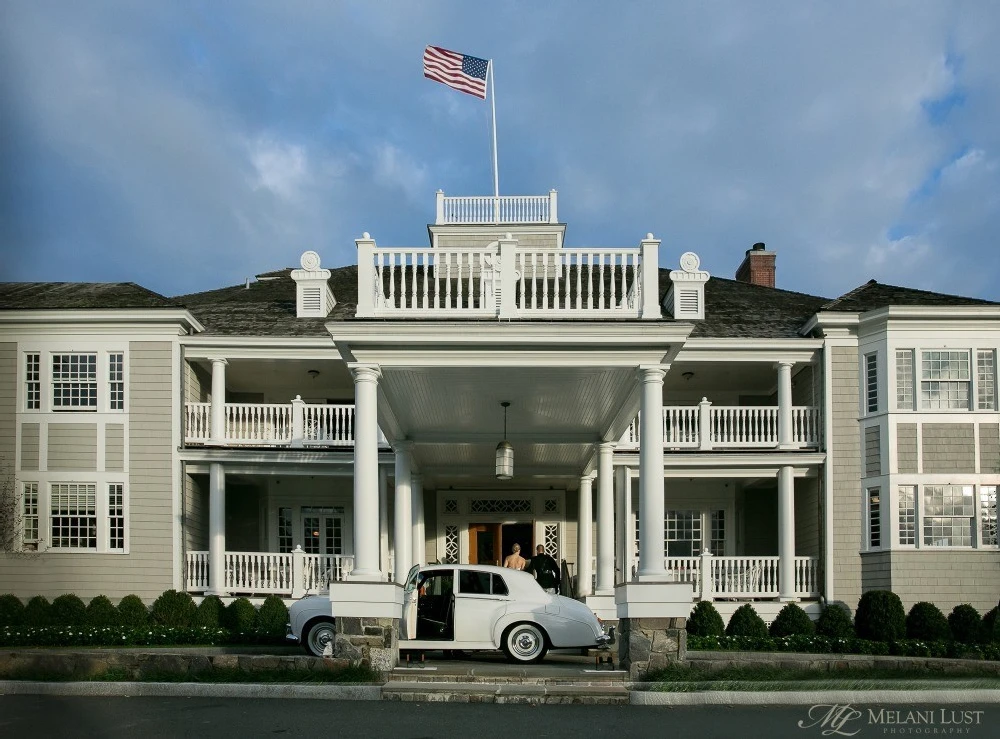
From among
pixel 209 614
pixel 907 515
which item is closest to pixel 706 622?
pixel 907 515

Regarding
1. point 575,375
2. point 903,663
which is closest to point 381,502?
point 575,375

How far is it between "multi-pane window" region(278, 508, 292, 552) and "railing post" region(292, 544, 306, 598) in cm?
367

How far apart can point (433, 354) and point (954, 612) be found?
13053 mm

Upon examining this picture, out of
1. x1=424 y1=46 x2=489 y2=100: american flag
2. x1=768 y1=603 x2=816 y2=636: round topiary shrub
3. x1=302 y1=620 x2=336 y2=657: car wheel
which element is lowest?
x1=768 y1=603 x2=816 y2=636: round topiary shrub

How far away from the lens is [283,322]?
2675 centimetres

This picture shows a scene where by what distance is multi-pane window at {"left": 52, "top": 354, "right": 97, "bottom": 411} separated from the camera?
25094mm

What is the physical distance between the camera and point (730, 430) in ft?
86.7

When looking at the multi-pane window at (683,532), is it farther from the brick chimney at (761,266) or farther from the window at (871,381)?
the brick chimney at (761,266)

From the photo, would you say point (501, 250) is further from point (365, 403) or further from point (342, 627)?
point (342, 627)

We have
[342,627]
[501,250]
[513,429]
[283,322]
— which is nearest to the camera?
[342,627]

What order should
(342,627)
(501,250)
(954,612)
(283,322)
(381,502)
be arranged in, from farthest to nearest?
(283,322)
(381,502)
(954,612)
(501,250)
(342,627)

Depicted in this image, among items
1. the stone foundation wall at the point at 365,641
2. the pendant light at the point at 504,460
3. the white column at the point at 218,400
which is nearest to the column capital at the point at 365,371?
the stone foundation wall at the point at 365,641

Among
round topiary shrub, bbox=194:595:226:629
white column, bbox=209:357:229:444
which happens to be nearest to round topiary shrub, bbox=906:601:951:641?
round topiary shrub, bbox=194:595:226:629

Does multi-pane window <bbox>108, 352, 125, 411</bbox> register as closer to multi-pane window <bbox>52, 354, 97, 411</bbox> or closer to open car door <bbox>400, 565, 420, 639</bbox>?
multi-pane window <bbox>52, 354, 97, 411</bbox>
